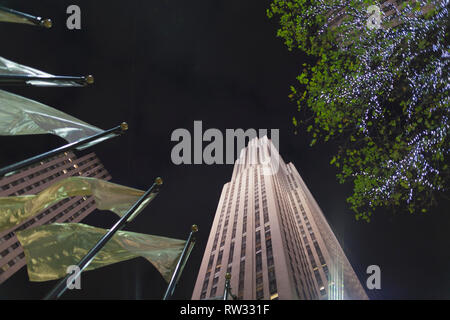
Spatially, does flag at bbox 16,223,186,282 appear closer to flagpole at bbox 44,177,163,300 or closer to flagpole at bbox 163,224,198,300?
flagpole at bbox 163,224,198,300

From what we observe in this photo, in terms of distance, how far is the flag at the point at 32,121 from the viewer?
6.17 m

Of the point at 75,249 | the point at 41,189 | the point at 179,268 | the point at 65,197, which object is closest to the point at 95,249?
the point at 75,249

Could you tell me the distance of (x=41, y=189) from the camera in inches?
3214

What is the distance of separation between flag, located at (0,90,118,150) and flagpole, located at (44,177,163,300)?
2008 millimetres

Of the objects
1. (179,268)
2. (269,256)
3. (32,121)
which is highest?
(32,121)

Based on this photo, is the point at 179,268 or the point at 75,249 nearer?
the point at 75,249

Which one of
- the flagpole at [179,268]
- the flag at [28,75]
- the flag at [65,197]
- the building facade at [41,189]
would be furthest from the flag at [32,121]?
the building facade at [41,189]

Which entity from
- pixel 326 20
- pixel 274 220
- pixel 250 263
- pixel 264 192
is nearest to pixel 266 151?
pixel 264 192

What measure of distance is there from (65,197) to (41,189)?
89751 millimetres

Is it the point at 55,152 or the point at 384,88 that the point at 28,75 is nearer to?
the point at 55,152

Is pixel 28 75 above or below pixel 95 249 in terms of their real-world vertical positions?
above
